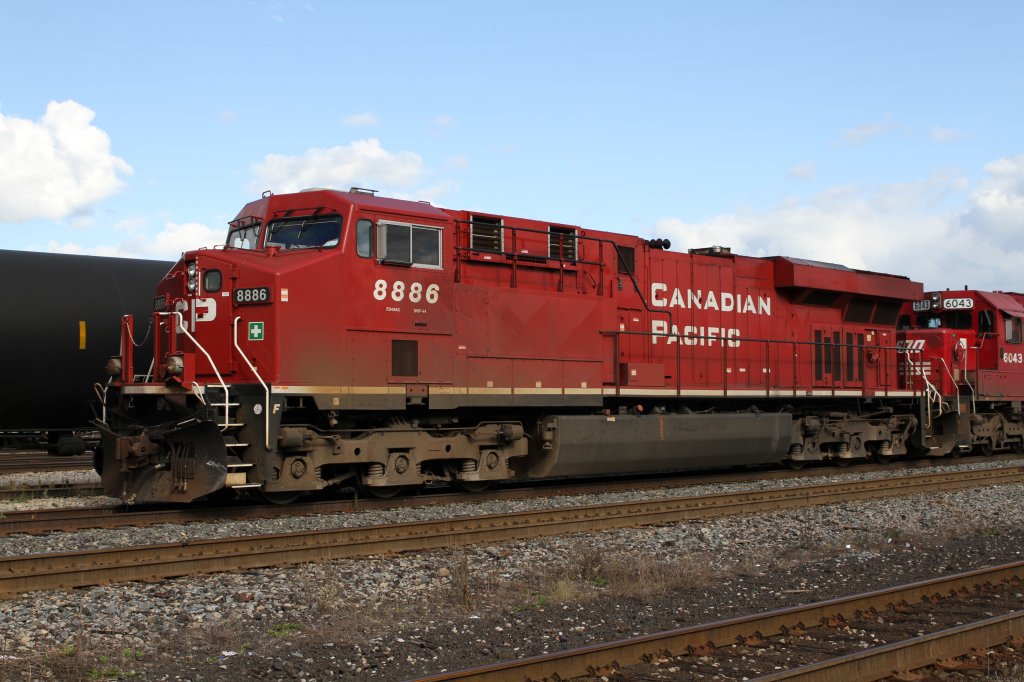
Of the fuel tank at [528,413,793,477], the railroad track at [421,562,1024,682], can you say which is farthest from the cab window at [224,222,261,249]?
the railroad track at [421,562,1024,682]

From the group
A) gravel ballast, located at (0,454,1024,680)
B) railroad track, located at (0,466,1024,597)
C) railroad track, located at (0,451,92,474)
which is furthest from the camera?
railroad track, located at (0,451,92,474)

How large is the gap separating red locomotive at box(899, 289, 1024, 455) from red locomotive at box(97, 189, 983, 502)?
12.0 feet

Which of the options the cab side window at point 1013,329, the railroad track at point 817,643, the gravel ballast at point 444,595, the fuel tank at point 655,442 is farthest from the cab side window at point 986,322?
the railroad track at point 817,643

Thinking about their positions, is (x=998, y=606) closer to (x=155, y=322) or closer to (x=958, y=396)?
(x=155, y=322)

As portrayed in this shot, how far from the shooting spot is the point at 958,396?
19516mm

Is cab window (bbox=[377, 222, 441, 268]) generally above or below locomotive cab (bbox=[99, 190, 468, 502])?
above

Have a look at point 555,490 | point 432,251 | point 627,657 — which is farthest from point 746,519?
point 627,657

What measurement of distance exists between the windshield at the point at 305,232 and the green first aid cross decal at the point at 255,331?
1.22 meters

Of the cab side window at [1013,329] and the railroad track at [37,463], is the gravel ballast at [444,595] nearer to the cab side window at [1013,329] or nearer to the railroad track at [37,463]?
the railroad track at [37,463]


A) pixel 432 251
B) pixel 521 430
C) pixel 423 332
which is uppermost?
pixel 432 251

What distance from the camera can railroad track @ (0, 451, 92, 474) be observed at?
17438 millimetres

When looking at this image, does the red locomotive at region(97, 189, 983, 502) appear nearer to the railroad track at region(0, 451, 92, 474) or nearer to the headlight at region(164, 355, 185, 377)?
the headlight at region(164, 355, 185, 377)

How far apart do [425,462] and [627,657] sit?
7.50m

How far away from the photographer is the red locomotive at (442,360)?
35.0 feet
